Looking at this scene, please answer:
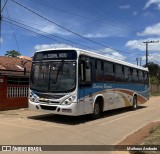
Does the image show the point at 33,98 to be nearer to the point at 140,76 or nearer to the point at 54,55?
the point at 54,55

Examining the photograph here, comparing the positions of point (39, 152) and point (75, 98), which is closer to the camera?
point (39, 152)

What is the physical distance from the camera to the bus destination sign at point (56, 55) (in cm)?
1451

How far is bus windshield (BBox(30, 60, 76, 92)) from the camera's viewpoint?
46.6ft

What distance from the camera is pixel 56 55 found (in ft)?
48.7

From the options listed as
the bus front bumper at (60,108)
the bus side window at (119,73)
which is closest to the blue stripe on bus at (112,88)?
the bus side window at (119,73)

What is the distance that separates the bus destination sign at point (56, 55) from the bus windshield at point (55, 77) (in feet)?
0.73

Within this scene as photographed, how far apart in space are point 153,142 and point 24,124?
214 inches

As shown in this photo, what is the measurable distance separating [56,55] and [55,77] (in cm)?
103

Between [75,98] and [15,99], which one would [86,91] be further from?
[15,99]

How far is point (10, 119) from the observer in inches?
580

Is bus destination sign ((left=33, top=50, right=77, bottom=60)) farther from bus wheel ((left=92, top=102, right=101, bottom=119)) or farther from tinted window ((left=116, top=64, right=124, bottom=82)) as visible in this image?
tinted window ((left=116, top=64, right=124, bottom=82))

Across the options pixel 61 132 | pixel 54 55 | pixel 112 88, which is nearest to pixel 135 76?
pixel 112 88

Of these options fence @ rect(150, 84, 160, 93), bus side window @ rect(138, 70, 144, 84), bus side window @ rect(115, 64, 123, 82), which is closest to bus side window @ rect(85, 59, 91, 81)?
bus side window @ rect(115, 64, 123, 82)

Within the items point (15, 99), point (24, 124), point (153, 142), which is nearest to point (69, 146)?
point (153, 142)
